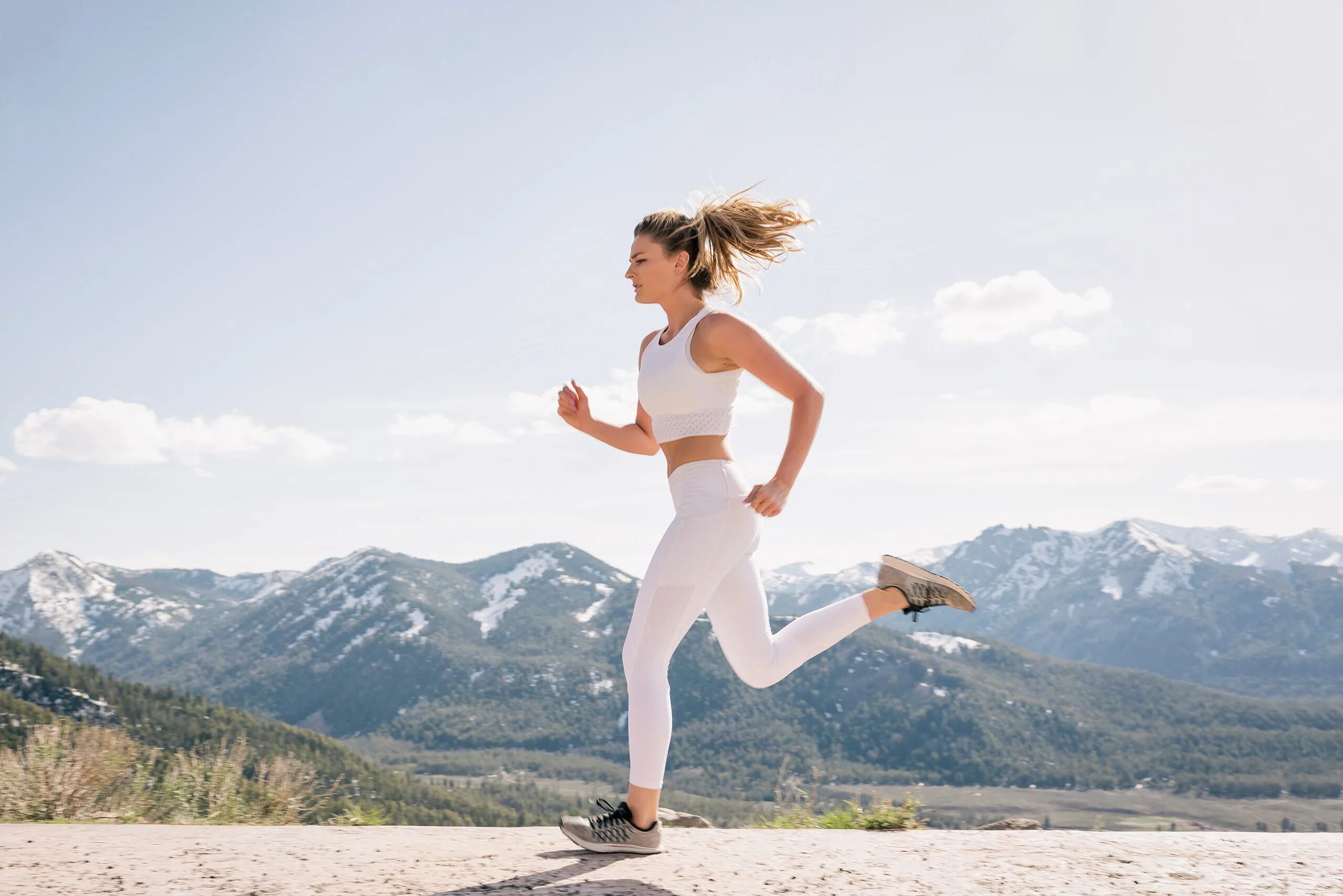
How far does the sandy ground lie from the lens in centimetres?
361

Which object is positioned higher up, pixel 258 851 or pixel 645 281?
pixel 645 281

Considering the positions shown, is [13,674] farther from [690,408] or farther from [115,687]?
[690,408]

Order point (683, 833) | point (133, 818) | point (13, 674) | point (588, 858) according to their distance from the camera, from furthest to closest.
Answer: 1. point (13, 674)
2. point (133, 818)
3. point (683, 833)
4. point (588, 858)

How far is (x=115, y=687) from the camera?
158625 mm

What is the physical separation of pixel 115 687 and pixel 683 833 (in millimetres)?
186899

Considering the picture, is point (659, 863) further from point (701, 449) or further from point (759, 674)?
point (701, 449)

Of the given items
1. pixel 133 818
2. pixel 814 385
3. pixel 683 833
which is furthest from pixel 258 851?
pixel 814 385

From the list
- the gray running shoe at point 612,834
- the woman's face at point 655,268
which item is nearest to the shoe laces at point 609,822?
the gray running shoe at point 612,834

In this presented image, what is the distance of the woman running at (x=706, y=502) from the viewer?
4020mm

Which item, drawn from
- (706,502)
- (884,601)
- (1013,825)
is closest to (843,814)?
(1013,825)

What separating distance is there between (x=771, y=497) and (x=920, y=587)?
3.67ft

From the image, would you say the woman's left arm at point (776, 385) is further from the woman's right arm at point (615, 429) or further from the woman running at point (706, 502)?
the woman's right arm at point (615, 429)

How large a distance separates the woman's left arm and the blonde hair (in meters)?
0.50

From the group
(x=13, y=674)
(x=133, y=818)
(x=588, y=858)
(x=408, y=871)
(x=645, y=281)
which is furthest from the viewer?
(x=13, y=674)
